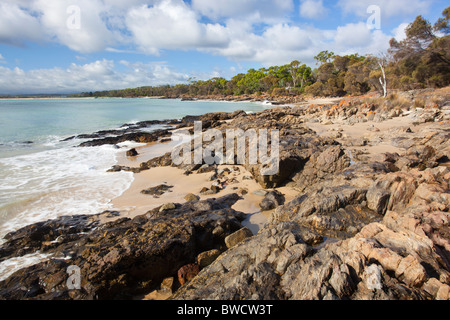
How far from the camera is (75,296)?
352 centimetres

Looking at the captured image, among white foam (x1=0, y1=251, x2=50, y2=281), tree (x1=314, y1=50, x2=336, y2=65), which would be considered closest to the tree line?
tree (x1=314, y1=50, x2=336, y2=65)

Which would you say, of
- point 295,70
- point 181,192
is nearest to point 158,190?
point 181,192

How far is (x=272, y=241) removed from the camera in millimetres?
3344

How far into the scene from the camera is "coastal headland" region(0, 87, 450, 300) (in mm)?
2561

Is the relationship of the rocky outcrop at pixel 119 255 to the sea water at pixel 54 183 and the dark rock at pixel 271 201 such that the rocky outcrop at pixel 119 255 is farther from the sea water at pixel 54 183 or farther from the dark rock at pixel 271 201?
the sea water at pixel 54 183

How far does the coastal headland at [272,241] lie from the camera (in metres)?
2.56

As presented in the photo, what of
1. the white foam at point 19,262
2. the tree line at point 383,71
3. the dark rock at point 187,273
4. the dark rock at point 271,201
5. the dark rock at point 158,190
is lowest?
the white foam at point 19,262

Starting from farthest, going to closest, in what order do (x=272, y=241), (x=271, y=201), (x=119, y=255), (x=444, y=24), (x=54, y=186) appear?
(x=444, y=24) → (x=54, y=186) → (x=271, y=201) → (x=119, y=255) → (x=272, y=241)

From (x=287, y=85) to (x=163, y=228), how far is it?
275 feet

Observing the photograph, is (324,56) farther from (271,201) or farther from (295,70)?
(271,201)

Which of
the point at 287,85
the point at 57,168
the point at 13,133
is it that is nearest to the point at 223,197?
the point at 57,168

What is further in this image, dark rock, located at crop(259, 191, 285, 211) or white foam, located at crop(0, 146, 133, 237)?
white foam, located at crop(0, 146, 133, 237)

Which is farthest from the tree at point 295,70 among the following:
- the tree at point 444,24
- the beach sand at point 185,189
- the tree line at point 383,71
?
the beach sand at point 185,189

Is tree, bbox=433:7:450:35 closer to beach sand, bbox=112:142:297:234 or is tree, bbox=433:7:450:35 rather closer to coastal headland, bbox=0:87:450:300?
coastal headland, bbox=0:87:450:300
